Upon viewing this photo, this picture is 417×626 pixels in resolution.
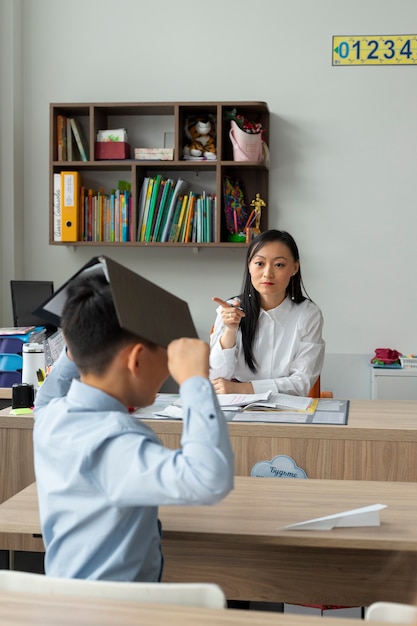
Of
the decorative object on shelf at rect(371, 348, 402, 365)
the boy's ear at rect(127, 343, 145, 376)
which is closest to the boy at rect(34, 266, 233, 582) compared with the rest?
the boy's ear at rect(127, 343, 145, 376)

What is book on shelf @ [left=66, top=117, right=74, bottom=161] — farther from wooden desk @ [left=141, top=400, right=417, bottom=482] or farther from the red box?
wooden desk @ [left=141, top=400, right=417, bottom=482]

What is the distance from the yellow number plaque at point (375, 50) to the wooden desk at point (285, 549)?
121 inches

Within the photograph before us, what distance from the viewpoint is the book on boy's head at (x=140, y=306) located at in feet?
3.83

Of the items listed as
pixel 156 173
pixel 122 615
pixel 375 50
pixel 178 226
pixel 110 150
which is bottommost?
pixel 122 615

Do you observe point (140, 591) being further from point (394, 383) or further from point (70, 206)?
point (70, 206)

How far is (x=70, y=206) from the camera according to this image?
14.2 ft

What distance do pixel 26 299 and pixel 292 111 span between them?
1.78m

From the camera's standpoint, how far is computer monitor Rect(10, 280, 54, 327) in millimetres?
3771

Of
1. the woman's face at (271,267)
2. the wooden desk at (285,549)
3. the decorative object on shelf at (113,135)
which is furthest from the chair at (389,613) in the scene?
the decorative object on shelf at (113,135)

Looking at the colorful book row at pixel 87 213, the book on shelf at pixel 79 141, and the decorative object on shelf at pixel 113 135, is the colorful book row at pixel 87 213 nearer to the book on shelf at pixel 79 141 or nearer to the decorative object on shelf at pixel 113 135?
the book on shelf at pixel 79 141

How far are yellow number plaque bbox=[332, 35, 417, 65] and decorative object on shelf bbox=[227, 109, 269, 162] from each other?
619 millimetres

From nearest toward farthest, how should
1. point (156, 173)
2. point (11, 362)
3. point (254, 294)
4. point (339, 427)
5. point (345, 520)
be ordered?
point (345, 520) < point (339, 427) < point (254, 294) < point (11, 362) < point (156, 173)

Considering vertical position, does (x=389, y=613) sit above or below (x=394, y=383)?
above

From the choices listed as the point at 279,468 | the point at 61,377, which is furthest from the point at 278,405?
the point at 61,377
